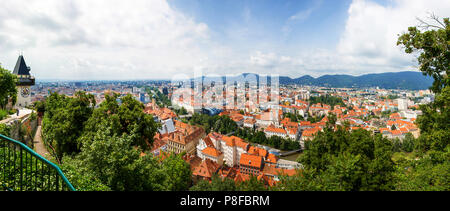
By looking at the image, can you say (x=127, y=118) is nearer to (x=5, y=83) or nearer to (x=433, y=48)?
(x=5, y=83)

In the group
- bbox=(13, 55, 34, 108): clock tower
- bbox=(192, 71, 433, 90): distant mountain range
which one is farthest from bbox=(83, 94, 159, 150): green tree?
bbox=(192, 71, 433, 90): distant mountain range

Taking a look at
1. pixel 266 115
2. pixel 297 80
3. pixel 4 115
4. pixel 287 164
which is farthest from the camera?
pixel 297 80

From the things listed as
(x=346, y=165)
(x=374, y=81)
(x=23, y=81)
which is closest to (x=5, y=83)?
(x=23, y=81)
